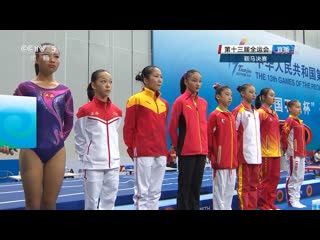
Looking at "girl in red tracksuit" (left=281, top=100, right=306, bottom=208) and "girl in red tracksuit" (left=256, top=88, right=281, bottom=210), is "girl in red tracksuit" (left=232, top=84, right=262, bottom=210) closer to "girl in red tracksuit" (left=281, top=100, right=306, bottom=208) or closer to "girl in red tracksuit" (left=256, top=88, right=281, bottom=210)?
"girl in red tracksuit" (left=256, top=88, right=281, bottom=210)

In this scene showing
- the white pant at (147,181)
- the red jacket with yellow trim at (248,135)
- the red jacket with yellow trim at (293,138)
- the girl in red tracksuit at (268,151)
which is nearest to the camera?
the white pant at (147,181)

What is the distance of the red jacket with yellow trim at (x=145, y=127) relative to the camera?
333 centimetres

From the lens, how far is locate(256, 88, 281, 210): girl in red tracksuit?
4633 mm

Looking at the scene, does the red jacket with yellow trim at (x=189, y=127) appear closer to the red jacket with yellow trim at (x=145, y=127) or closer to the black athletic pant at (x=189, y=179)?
the black athletic pant at (x=189, y=179)

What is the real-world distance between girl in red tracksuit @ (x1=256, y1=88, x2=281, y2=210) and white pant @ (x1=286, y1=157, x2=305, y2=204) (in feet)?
2.18

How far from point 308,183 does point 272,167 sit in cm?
242

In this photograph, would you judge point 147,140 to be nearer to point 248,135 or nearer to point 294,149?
point 248,135

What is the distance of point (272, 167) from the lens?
466 cm

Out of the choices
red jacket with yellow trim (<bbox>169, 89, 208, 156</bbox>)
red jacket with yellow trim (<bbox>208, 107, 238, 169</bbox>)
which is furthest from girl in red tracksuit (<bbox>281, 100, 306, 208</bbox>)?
red jacket with yellow trim (<bbox>169, 89, 208, 156</bbox>)

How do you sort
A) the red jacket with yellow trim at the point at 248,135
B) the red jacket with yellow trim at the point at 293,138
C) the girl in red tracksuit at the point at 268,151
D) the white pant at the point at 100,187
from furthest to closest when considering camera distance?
the red jacket with yellow trim at the point at 293,138 < the girl in red tracksuit at the point at 268,151 < the red jacket with yellow trim at the point at 248,135 < the white pant at the point at 100,187

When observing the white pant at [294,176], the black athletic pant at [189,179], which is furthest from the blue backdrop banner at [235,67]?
the black athletic pant at [189,179]

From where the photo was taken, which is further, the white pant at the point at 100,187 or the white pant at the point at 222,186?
the white pant at the point at 222,186

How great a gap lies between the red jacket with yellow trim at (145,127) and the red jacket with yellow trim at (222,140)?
692 millimetres
